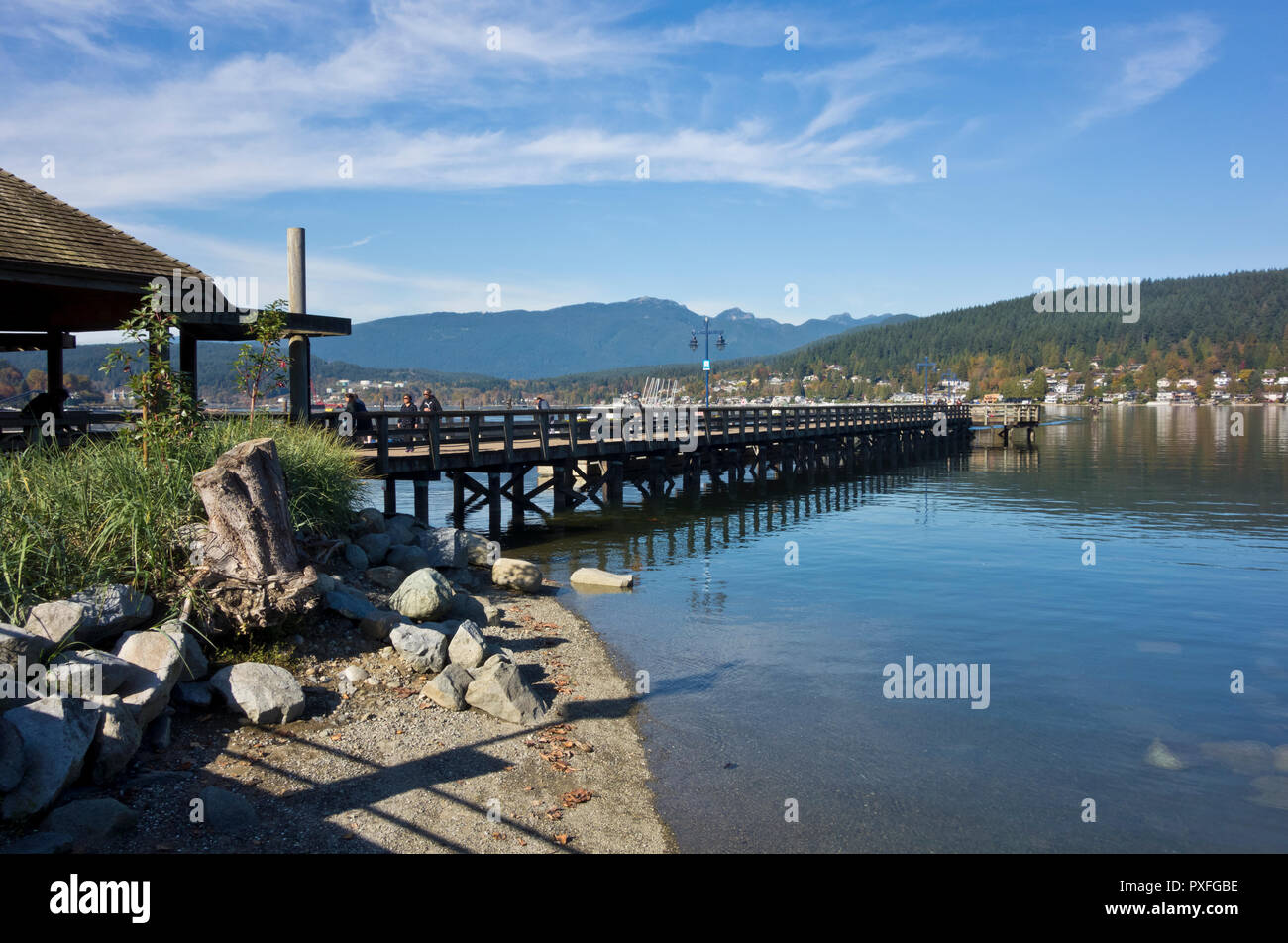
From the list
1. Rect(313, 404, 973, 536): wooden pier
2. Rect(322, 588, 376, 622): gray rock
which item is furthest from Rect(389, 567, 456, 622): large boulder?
Rect(313, 404, 973, 536): wooden pier

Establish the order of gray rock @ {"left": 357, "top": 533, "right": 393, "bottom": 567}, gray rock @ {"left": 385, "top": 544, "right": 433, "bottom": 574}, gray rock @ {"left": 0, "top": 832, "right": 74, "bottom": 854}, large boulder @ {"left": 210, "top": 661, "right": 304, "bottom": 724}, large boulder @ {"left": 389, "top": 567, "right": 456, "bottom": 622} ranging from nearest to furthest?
gray rock @ {"left": 0, "top": 832, "right": 74, "bottom": 854} < large boulder @ {"left": 210, "top": 661, "right": 304, "bottom": 724} < large boulder @ {"left": 389, "top": 567, "right": 456, "bottom": 622} < gray rock @ {"left": 357, "top": 533, "right": 393, "bottom": 567} < gray rock @ {"left": 385, "top": 544, "right": 433, "bottom": 574}

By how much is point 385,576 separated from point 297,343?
545cm

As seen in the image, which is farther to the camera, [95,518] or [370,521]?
[370,521]

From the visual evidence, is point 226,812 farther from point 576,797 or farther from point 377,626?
point 377,626

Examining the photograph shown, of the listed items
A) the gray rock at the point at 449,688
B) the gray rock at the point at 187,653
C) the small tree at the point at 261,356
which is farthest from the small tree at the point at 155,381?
the gray rock at the point at 449,688

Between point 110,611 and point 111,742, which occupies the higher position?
point 110,611

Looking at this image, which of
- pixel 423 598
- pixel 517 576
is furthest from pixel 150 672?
pixel 517 576

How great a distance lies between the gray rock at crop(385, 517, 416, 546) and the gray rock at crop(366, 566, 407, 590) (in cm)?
201

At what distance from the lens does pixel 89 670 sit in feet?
21.2

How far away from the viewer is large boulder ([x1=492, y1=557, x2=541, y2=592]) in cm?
1510

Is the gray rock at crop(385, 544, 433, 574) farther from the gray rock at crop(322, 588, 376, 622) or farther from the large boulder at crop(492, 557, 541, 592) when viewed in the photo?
the gray rock at crop(322, 588, 376, 622)

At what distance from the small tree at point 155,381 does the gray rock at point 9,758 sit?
5.73 meters
